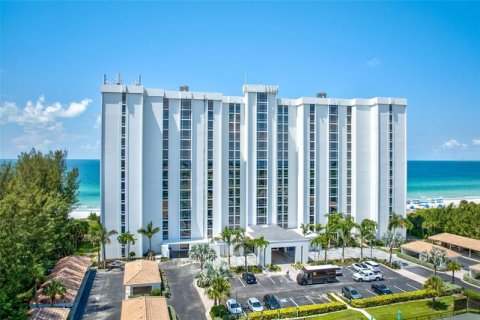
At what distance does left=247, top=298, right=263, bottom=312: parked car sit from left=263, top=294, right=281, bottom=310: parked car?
0.91 m

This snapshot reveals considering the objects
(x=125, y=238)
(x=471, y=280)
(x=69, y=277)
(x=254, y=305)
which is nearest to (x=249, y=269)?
(x=254, y=305)

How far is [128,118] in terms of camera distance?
5125 cm

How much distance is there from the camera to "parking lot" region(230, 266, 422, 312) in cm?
3678

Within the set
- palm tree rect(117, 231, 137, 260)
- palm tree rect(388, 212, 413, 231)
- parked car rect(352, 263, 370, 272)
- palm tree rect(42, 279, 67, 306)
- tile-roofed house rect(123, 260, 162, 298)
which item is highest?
palm tree rect(388, 212, 413, 231)

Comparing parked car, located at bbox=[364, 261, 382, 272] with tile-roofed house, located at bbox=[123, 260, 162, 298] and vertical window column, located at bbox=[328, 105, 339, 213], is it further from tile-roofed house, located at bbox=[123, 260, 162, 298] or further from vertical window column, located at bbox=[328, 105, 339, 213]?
tile-roofed house, located at bbox=[123, 260, 162, 298]

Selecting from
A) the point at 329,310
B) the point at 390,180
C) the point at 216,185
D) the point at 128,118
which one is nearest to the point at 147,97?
the point at 128,118

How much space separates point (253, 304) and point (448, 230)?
42.7m

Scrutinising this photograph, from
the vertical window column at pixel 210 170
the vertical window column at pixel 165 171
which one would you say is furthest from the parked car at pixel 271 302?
the vertical window column at pixel 165 171

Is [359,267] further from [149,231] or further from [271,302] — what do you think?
[149,231]

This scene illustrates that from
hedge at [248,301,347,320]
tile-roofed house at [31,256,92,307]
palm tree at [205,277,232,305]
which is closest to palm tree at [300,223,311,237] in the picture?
hedge at [248,301,347,320]

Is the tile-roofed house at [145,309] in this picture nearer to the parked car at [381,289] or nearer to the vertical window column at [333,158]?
the parked car at [381,289]

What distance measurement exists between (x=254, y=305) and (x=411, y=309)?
630 inches

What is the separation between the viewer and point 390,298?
117ft

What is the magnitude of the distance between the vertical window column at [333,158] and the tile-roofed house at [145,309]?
36.8 meters
